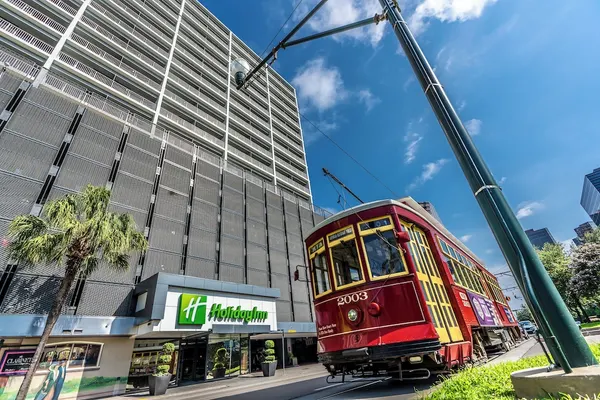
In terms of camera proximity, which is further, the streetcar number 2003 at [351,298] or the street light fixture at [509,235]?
the streetcar number 2003 at [351,298]

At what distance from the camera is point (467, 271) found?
33.1 feet

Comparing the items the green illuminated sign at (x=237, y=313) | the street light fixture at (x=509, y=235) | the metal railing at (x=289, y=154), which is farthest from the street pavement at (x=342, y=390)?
the metal railing at (x=289, y=154)

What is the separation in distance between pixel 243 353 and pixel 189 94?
97.5 ft

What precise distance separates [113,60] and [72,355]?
2738 centimetres

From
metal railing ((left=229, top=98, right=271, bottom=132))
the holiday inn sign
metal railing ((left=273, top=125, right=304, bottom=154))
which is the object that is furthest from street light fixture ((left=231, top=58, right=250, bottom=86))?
metal railing ((left=273, top=125, right=304, bottom=154))

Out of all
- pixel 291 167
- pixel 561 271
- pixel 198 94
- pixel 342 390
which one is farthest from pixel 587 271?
pixel 198 94

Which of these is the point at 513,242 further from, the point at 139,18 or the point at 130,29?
the point at 139,18

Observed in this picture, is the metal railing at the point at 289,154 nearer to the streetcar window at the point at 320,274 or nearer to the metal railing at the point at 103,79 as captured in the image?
the metal railing at the point at 103,79

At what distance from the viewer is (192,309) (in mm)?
16562

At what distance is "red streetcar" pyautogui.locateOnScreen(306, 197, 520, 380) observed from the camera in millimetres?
5570

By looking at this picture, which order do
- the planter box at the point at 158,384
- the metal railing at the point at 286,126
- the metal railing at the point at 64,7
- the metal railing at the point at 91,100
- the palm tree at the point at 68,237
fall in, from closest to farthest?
the palm tree at the point at 68,237
the planter box at the point at 158,384
the metal railing at the point at 91,100
the metal railing at the point at 64,7
the metal railing at the point at 286,126

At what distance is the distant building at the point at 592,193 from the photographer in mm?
94000

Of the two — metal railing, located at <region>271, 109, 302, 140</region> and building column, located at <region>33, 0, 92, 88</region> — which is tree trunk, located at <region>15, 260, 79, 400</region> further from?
metal railing, located at <region>271, 109, 302, 140</region>

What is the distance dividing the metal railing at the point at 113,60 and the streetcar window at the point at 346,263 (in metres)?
31.2
